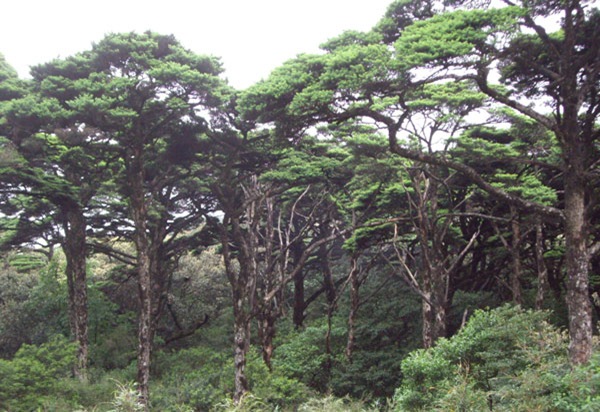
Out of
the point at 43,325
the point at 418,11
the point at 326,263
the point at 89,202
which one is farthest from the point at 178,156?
the point at 43,325

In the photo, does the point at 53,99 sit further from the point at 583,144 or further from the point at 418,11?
the point at 583,144

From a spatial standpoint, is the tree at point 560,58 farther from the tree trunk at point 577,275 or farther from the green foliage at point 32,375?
the green foliage at point 32,375

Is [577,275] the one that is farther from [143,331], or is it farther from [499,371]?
[143,331]

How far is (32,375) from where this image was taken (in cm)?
1539

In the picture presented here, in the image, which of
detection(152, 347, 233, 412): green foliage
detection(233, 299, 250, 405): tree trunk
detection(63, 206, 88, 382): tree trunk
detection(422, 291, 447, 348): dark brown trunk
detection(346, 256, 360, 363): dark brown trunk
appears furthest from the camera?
detection(346, 256, 360, 363): dark brown trunk

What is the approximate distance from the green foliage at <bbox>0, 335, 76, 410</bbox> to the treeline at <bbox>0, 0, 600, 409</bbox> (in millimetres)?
2808

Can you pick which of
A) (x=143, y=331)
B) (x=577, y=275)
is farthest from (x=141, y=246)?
(x=577, y=275)

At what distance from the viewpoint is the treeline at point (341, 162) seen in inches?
381

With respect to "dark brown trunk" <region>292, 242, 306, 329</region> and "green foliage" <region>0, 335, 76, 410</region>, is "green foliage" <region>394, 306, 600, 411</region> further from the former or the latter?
"dark brown trunk" <region>292, 242, 306, 329</region>

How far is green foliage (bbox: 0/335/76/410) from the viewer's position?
47.4 feet

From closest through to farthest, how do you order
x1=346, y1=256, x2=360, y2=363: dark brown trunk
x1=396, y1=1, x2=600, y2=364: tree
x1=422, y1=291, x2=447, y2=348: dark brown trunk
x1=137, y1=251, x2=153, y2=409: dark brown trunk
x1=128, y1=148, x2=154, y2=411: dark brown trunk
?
x1=396, y1=1, x2=600, y2=364: tree
x1=422, y1=291, x2=447, y2=348: dark brown trunk
x1=137, y1=251, x2=153, y2=409: dark brown trunk
x1=128, y1=148, x2=154, y2=411: dark brown trunk
x1=346, y1=256, x2=360, y2=363: dark brown trunk

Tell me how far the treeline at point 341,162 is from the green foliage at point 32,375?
2808 millimetres

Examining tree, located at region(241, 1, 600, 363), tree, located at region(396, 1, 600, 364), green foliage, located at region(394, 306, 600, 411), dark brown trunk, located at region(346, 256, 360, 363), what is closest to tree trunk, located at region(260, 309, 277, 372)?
dark brown trunk, located at region(346, 256, 360, 363)

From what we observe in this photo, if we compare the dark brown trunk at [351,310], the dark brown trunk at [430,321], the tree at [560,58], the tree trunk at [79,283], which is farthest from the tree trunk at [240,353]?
the tree at [560,58]
